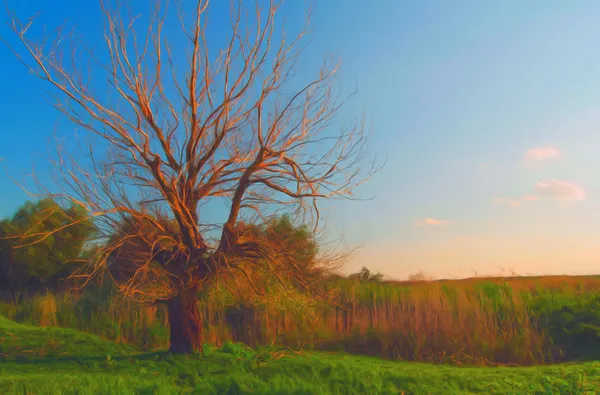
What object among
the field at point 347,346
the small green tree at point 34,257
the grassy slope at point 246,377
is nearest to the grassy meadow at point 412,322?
the field at point 347,346

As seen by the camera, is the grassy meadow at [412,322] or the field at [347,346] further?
the grassy meadow at [412,322]

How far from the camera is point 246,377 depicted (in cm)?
740

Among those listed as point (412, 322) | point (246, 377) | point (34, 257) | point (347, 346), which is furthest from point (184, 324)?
point (34, 257)

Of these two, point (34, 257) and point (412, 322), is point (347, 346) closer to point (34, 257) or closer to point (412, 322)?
point (412, 322)

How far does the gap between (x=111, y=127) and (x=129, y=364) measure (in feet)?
14.1

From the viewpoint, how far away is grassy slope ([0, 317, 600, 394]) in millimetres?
6930

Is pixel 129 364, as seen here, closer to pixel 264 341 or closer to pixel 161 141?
pixel 161 141

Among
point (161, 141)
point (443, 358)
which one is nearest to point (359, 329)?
point (443, 358)

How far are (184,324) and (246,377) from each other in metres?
2.95

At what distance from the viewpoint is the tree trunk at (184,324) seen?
9.91m

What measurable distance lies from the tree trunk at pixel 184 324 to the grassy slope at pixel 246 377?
1.15 ft

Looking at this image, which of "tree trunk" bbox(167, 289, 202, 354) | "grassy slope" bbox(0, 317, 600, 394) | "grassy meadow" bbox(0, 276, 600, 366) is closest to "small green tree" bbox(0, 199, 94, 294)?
"grassy meadow" bbox(0, 276, 600, 366)

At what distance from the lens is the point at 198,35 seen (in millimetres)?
9805

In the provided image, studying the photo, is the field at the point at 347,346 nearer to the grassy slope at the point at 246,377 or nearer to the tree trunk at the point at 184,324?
the grassy slope at the point at 246,377
